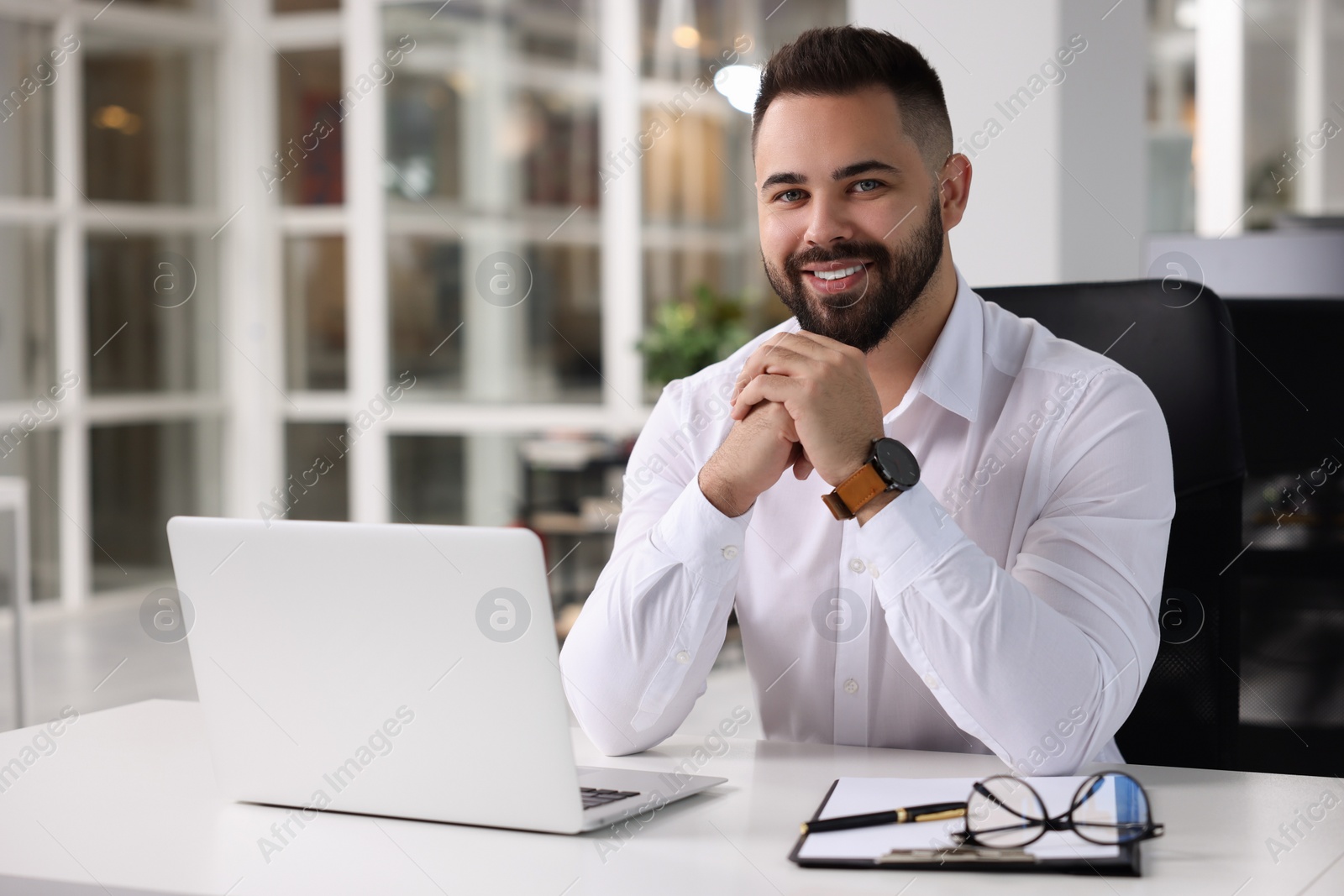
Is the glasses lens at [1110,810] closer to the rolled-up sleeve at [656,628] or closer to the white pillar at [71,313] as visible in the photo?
the rolled-up sleeve at [656,628]

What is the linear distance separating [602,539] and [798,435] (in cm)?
443

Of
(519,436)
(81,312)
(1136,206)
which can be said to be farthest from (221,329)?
(1136,206)

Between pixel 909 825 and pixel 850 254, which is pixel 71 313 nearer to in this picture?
pixel 850 254

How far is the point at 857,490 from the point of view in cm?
130

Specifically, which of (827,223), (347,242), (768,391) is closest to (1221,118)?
(347,242)

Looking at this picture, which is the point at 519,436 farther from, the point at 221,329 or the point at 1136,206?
the point at 1136,206

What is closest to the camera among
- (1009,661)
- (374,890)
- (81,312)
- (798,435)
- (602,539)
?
Result: (374,890)

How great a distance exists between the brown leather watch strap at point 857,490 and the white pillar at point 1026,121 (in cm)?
137

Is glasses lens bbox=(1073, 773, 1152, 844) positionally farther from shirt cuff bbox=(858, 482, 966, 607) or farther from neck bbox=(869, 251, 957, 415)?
neck bbox=(869, 251, 957, 415)

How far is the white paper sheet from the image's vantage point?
37.4 inches

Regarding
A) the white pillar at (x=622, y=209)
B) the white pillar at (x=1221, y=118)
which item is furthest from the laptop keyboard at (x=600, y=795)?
the white pillar at (x=622, y=209)

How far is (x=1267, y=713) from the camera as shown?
1.89 metres

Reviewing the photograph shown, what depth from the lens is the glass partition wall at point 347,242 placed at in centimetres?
619

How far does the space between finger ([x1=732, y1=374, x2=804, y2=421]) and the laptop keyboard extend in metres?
0.42
